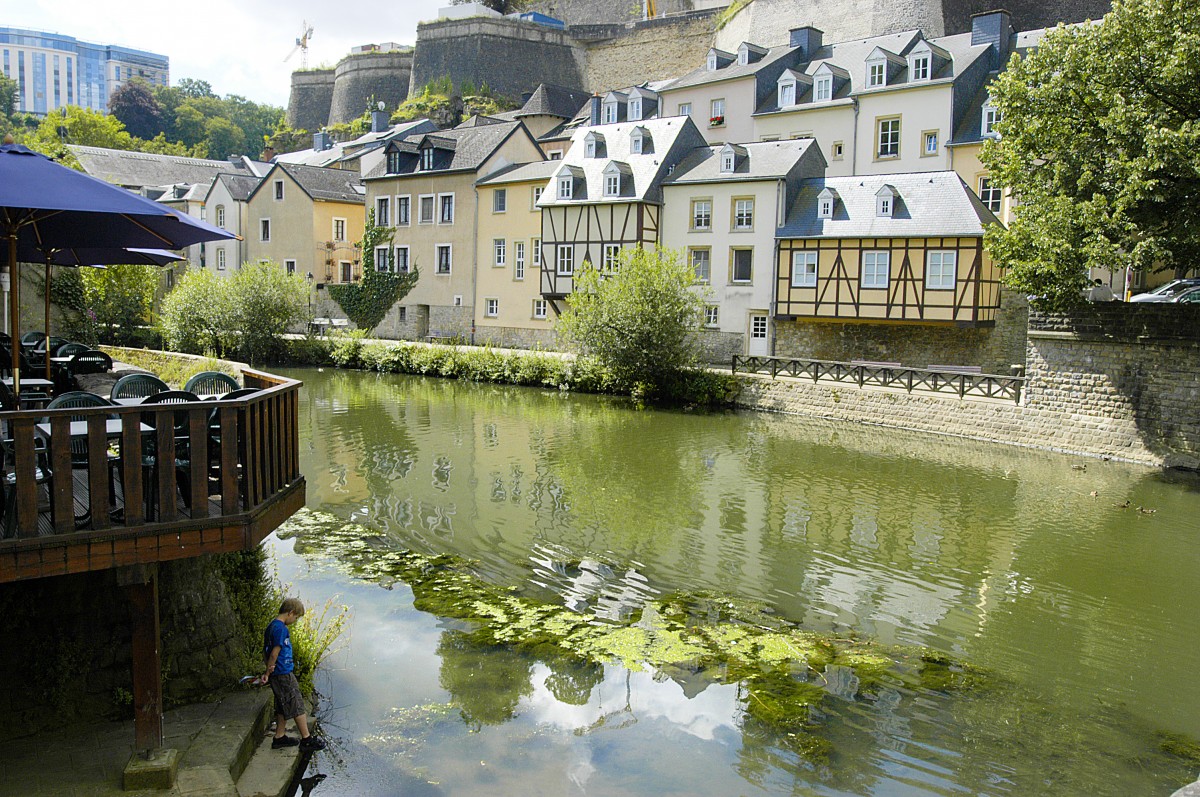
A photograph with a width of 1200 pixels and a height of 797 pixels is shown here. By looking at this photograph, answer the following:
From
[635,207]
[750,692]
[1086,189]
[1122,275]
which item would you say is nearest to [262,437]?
[750,692]

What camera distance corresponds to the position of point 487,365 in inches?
1288

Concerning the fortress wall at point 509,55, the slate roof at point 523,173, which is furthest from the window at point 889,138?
the fortress wall at point 509,55

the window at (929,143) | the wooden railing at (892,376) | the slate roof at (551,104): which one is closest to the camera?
the wooden railing at (892,376)

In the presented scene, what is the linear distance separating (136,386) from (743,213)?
88.1 feet

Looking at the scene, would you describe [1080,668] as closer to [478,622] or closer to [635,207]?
[478,622]

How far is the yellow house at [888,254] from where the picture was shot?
90.4 feet

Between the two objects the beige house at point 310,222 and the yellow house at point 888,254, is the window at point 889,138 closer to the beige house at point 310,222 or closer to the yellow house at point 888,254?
the yellow house at point 888,254

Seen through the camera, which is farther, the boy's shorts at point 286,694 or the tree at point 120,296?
the tree at point 120,296

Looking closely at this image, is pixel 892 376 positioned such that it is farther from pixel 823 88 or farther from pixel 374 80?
pixel 374 80

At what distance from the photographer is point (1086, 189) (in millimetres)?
19453

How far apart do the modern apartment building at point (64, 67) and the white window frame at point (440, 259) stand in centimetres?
15412

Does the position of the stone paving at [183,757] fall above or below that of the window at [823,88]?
below

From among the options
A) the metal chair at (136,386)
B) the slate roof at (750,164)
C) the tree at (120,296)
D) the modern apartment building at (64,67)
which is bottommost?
the metal chair at (136,386)

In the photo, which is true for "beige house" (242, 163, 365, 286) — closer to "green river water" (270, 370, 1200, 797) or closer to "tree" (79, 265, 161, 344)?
"tree" (79, 265, 161, 344)
